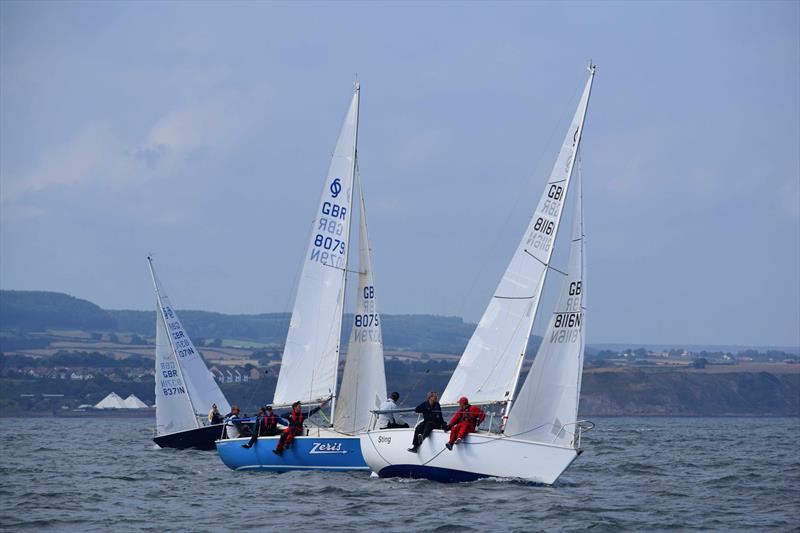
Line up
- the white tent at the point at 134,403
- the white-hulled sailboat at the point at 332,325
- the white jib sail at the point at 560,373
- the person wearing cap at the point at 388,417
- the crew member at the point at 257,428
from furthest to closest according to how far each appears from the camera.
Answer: the white tent at the point at 134,403 → the white-hulled sailboat at the point at 332,325 → the crew member at the point at 257,428 → the person wearing cap at the point at 388,417 → the white jib sail at the point at 560,373

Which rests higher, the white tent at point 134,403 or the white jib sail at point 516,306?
the white jib sail at point 516,306

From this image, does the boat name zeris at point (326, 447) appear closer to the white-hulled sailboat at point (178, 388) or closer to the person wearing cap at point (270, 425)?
the person wearing cap at point (270, 425)

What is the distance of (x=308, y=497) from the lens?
28.4 meters

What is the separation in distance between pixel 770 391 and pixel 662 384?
440 inches

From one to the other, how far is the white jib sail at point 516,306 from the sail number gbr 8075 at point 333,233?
6.78 m

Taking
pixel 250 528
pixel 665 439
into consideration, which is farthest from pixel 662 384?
pixel 250 528

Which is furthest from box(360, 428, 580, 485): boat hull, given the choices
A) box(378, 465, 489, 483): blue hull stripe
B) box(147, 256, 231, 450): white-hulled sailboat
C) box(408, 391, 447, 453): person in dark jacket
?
box(147, 256, 231, 450): white-hulled sailboat

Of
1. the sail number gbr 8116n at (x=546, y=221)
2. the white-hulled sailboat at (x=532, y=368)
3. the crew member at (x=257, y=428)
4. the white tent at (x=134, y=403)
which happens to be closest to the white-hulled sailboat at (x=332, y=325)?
the crew member at (x=257, y=428)

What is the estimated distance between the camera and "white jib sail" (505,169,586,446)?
2892 cm

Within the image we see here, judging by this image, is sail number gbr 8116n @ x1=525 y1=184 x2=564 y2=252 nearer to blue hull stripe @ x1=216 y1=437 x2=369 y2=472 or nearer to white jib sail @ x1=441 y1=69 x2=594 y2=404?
white jib sail @ x1=441 y1=69 x2=594 y2=404

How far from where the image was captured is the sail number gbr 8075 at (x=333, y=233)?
35500 mm

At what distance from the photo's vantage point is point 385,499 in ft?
91.0

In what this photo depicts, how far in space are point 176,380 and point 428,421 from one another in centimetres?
2119

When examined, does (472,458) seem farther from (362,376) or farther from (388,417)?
(362,376)
